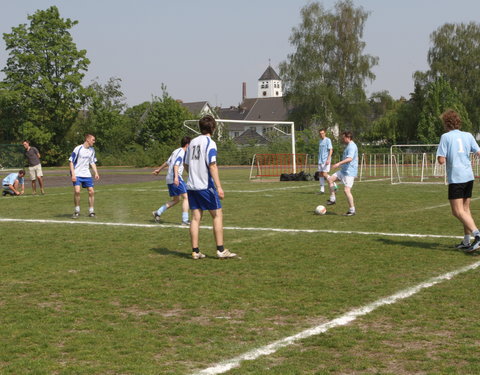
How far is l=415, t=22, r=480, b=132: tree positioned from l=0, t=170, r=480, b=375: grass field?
55821 mm

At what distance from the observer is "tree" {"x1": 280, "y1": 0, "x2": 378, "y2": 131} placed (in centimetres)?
6250

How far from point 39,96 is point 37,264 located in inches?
2233

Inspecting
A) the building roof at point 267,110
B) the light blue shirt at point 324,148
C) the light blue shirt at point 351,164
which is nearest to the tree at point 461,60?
the light blue shirt at point 324,148

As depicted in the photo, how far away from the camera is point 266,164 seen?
121 ft

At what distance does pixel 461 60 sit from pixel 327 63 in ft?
43.6

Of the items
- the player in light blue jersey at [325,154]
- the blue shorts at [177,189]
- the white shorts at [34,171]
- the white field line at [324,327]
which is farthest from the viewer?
the white shorts at [34,171]

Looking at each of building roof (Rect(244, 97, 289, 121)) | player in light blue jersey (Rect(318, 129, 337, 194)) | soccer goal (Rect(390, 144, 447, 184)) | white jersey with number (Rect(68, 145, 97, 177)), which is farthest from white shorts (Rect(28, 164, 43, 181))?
building roof (Rect(244, 97, 289, 121))

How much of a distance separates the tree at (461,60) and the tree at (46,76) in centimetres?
3545

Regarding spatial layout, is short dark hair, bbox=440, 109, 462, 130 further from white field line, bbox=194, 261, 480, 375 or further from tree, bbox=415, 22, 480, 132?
tree, bbox=415, 22, 480, 132

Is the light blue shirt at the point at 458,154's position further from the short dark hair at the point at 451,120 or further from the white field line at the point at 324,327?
the white field line at the point at 324,327

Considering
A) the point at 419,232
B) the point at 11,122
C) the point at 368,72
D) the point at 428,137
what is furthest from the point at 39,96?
the point at 419,232

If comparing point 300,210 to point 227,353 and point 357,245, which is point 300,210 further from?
point 227,353

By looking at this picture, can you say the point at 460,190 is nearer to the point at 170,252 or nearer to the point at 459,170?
the point at 459,170

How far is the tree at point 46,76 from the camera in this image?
60.6m
